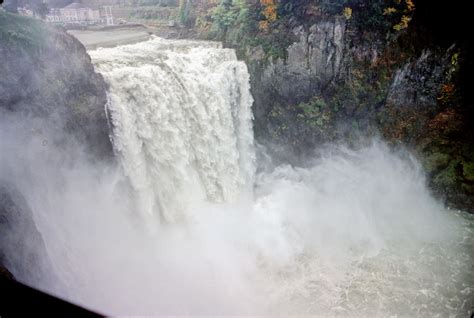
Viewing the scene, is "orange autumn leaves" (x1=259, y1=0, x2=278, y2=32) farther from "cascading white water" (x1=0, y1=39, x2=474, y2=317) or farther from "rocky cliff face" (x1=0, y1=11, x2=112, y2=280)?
"rocky cliff face" (x1=0, y1=11, x2=112, y2=280)

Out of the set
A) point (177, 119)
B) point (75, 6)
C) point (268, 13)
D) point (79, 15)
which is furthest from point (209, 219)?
point (268, 13)

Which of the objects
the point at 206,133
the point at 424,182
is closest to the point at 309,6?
the point at 206,133

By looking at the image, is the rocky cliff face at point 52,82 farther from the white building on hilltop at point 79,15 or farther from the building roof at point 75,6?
the building roof at point 75,6

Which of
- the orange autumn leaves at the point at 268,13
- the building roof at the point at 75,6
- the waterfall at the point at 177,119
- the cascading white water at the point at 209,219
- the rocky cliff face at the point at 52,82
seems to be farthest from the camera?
the orange autumn leaves at the point at 268,13

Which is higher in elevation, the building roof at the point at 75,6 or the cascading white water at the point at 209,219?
the building roof at the point at 75,6

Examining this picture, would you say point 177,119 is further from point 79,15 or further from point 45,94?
point 79,15

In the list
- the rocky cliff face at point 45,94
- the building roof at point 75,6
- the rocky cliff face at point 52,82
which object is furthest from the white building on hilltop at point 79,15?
the rocky cliff face at point 45,94
